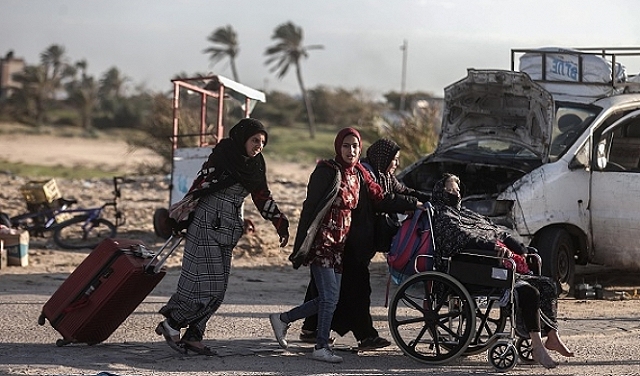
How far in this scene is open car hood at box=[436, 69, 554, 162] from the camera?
11.0 meters

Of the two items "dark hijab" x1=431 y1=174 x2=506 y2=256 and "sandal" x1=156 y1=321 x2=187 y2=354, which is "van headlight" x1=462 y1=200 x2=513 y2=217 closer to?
"dark hijab" x1=431 y1=174 x2=506 y2=256

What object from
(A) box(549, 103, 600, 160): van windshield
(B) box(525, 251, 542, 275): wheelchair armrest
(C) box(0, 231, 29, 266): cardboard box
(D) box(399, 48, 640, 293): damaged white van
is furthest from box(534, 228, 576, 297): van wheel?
(C) box(0, 231, 29, 266): cardboard box

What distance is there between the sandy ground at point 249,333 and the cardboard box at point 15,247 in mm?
153

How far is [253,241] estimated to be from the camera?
1435cm

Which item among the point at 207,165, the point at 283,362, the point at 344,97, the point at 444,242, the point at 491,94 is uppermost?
the point at 344,97

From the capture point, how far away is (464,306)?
23.8 feet

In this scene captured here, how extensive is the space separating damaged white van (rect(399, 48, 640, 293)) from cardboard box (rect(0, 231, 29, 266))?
4.57 metres

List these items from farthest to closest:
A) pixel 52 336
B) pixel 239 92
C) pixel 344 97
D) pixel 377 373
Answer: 1. pixel 344 97
2. pixel 239 92
3. pixel 52 336
4. pixel 377 373

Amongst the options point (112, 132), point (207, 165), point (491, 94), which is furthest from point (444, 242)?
point (112, 132)

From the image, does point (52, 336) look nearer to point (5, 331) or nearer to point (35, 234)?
point (5, 331)

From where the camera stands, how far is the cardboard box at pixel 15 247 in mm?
12312

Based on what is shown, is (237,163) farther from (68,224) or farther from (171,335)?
(68,224)

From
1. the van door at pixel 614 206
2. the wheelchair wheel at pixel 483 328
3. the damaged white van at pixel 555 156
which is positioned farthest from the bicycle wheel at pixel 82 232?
the wheelchair wheel at pixel 483 328

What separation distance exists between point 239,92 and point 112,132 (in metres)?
42.0
